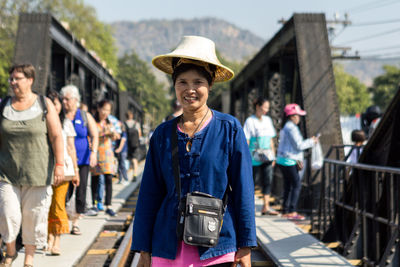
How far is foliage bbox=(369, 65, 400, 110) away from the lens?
324 ft

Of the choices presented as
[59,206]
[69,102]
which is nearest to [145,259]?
[59,206]

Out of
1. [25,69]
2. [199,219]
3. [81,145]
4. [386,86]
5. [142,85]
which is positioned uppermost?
[142,85]

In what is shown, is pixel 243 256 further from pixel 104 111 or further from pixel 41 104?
pixel 104 111

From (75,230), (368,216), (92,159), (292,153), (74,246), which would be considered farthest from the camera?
(292,153)

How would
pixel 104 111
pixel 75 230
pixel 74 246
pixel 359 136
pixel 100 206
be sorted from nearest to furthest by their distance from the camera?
pixel 74 246 < pixel 75 230 < pixel 359 136 < pixel 104 111 < pixel 100 206

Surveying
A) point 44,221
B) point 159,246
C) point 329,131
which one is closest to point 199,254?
point 159,246

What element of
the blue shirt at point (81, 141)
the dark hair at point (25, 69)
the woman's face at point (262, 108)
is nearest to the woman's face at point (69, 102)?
the blue shirt at point (81, 141)

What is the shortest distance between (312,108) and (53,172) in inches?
235

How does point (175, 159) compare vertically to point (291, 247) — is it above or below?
above

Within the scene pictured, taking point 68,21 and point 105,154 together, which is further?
point 68,21

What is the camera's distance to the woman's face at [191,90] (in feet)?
8.47

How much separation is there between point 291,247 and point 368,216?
994 mm

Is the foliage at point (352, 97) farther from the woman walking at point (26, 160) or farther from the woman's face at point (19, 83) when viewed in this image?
the woman's face at point (19, 83)

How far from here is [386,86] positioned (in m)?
101
